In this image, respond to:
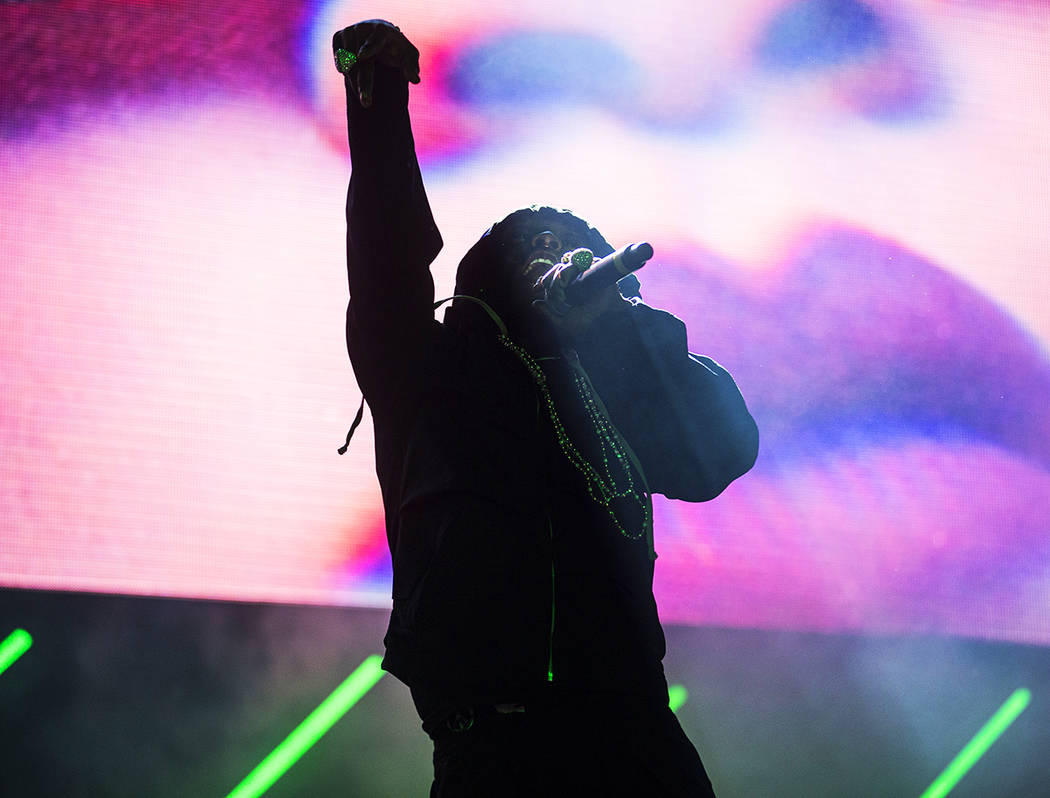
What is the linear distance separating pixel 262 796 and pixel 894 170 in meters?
2.01

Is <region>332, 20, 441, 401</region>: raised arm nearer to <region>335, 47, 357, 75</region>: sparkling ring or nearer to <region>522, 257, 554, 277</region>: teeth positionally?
<region>335, 47, 357, 75</region>: sparkling ring

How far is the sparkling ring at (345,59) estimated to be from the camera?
3.32ft

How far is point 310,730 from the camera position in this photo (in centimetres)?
225

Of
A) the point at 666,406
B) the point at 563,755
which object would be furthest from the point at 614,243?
the point at 563,755

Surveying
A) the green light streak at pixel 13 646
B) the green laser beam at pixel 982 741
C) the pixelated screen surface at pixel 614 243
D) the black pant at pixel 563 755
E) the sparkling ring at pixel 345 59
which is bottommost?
the green laser beam at pixel 982 741

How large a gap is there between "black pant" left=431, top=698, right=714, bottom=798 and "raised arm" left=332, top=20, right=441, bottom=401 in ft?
1.23

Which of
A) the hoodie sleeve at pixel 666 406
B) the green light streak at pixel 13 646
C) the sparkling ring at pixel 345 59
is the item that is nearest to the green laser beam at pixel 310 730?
the green light streak at pixel 13 646

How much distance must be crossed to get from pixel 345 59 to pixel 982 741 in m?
2.26

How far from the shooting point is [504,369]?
1.17 m

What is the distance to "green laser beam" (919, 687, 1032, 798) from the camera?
8.25 ft

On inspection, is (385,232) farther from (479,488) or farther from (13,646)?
(13,646)

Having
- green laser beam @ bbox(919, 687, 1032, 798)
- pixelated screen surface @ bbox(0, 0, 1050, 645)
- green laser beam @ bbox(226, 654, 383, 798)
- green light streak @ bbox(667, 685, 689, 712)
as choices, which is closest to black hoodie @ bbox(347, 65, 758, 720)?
pixelated screen surface @ bbox(0, 0, 1050, 645)

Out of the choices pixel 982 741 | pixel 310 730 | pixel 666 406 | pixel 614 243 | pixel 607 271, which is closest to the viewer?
pixel 607 271

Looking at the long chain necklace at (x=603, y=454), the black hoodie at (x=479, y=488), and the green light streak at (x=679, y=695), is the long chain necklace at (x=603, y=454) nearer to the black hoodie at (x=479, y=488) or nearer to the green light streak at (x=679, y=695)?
the black hoodie at (x=479, y=488)
